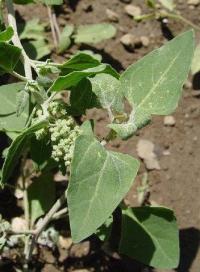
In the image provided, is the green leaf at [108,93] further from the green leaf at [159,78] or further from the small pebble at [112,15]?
the small pebble at [112,15]

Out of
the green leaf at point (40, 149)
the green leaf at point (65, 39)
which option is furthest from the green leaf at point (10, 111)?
the green leaf at point (65, 39)

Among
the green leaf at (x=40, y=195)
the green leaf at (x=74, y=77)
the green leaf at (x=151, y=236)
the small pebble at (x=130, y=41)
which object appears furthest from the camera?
the small pebble at (x=130, y=41)

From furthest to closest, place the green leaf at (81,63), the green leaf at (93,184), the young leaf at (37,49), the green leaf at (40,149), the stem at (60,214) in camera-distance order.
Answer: the young leaf at (37,49) < the stem at (60,214) < the green leaf at (40,149) < the green leaf at (81,63) < the green leaf at (93,184)

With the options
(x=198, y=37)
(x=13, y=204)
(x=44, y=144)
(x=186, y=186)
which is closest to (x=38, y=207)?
(x=13, y=204)

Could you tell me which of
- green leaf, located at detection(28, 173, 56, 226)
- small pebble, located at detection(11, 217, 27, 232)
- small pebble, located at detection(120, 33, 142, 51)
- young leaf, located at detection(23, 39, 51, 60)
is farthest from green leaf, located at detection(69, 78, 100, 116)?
small pebble, located at detection(120, 33, 142, 51)

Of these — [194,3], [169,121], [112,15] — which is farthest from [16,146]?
[194,3]

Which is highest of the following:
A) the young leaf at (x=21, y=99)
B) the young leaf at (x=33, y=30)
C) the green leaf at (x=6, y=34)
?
the green leaf at (x=6, y=34)

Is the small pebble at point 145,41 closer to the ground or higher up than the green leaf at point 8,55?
closer to the ground
